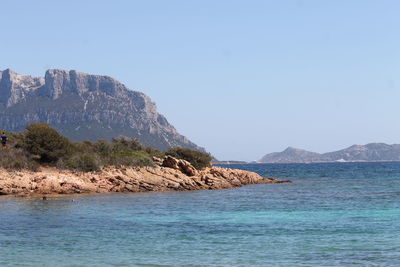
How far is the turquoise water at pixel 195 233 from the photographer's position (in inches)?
754

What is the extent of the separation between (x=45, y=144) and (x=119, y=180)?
30.1 ft

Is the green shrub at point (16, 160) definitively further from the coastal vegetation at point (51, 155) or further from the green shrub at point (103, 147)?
the green shrub at point (103, 147)

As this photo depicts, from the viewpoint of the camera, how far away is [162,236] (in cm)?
2462

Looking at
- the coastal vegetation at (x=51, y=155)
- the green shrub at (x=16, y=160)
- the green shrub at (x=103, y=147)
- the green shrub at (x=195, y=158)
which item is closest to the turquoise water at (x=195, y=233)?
the green shrub at (x=16, y=160)

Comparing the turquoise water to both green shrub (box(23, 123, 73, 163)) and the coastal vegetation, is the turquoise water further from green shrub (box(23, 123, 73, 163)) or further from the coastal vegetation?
green shrub (box(23, 123, 73, 163))

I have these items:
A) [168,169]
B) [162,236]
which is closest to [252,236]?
[162,236]

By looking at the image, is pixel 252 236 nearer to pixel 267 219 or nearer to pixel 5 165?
pixel 267 219

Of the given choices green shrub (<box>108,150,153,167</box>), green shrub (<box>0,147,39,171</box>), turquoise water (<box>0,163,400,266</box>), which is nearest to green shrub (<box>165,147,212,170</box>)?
green shrub (<box>108,150,153,167</box>)

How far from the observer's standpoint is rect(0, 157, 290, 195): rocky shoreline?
152 feet

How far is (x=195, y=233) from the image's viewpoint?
25.5 m

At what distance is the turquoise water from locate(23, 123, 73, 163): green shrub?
14764 millimetres

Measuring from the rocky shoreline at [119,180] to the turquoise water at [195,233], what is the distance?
624 cm

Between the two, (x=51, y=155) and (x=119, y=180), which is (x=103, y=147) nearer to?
(x=51, y=155)

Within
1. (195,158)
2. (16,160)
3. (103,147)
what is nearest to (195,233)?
(16,160)
